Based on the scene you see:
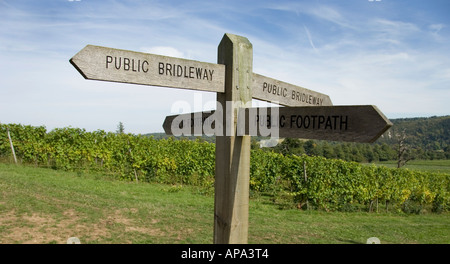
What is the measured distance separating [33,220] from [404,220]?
480 inches

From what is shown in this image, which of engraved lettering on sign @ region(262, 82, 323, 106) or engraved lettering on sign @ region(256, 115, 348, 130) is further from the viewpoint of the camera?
engraved lettering on sign @ region(262, 82, 323, 106)

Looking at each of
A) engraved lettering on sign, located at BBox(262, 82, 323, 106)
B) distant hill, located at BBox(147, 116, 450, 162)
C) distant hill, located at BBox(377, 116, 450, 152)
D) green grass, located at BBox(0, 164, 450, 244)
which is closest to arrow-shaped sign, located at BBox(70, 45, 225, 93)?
engraved lettering on sign, located at BBox(262, 82, 323, 106)

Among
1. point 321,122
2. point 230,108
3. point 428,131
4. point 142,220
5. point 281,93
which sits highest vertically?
point 428,131

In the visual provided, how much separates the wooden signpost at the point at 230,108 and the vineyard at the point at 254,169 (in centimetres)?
900

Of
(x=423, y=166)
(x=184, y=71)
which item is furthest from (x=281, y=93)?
(x=423, y=166)

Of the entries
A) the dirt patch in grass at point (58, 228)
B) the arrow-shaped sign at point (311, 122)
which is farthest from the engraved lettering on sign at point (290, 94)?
the dirt patch in grass at point (58, 228)

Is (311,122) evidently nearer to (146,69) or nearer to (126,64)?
(146,69)

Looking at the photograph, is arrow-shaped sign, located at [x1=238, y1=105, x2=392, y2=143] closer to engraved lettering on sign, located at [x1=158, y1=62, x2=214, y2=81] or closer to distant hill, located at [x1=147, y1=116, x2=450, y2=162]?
engraved lettering on sign, located at [x1=158, y1=62, x2=214, y2=81]

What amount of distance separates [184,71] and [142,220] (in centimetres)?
541

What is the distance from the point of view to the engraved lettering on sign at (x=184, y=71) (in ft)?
7.93

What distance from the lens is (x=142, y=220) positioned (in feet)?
23.0

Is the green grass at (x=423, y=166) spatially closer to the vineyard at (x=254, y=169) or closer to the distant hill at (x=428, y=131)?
Result: the distant hill at (x=428, y=131)

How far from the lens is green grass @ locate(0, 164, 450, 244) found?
5.94 meters
